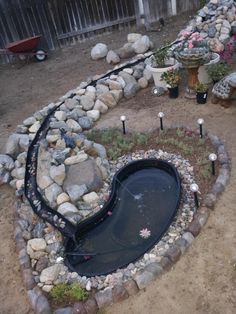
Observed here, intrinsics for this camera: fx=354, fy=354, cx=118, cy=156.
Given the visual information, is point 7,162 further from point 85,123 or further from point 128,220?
point 128,220

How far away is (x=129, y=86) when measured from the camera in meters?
7.56

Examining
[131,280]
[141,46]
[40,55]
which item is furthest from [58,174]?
[40,55]

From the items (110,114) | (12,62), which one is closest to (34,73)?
(12,62)

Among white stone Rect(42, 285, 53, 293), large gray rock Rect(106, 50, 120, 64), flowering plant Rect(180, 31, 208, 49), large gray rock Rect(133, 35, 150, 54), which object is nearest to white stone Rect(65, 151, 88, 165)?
white stone Rect(42, 285, 53, 293)

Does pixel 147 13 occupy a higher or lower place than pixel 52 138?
higher

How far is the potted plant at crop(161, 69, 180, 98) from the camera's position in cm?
707

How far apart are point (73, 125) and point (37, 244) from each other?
2735 millimetres

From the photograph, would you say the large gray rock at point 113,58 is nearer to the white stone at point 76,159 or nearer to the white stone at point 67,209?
the white stone at point 76,159

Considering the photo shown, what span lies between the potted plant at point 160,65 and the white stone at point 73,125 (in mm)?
2031

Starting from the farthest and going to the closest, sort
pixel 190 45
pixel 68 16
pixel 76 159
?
1. pixel 68 16
2. pixel 190 45
3. pixel 76 159

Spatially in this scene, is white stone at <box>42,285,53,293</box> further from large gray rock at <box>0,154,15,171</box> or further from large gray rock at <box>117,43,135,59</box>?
large gray rock at <box>117,43,135,59</box>

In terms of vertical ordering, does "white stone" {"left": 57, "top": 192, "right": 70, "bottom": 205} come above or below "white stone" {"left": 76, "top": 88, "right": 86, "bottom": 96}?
below

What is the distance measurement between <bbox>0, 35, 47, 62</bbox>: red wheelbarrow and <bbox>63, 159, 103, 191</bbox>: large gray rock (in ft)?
19.7

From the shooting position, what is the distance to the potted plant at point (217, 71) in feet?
22.7
